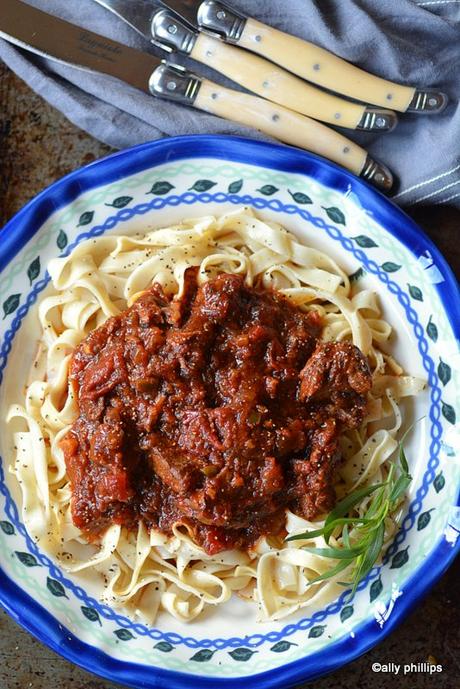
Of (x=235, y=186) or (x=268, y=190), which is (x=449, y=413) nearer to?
(x=268, y=190)

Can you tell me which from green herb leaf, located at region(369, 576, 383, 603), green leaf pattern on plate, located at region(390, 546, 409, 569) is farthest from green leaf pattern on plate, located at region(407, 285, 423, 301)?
green herb leaf, located at region(369, 576, 383, 603)

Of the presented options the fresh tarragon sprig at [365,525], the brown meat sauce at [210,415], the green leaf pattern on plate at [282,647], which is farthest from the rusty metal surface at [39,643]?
the brown meat sauce at [210,415]

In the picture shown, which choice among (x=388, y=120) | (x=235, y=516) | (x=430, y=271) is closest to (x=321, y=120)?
(x=388, y=120)

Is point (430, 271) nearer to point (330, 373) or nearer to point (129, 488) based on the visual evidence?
point (330, 373)

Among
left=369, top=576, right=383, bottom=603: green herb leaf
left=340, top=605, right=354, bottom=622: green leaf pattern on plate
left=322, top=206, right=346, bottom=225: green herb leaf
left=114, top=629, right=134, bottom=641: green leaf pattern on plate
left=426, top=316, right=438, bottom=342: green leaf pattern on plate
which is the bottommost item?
left=114, top=629, right=134, bottom=641: green leaf pattern on plate

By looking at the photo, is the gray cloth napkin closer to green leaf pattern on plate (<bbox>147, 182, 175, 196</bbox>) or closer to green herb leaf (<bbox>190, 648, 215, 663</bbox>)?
green leaf pattern on plate (<bbox>147, 182, 175, 196</bbox>)

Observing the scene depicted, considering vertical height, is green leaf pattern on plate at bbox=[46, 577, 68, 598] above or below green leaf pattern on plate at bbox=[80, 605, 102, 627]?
above
